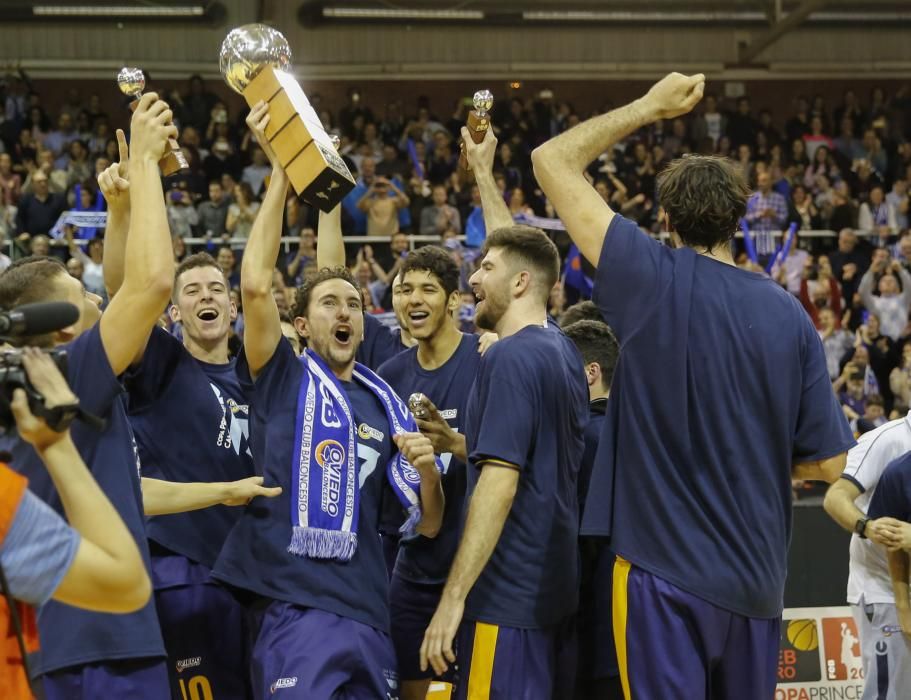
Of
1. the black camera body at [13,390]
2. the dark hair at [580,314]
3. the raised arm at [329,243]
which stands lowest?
the black camera body at [13,390]

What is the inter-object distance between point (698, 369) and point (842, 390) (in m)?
11.3

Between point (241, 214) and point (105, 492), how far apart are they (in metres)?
13.3

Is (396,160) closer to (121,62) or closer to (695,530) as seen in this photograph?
(121,62)

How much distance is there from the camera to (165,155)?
12.4 ft

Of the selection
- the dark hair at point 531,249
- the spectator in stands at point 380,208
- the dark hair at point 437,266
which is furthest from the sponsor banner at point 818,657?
the spectator in stands at point 380,208

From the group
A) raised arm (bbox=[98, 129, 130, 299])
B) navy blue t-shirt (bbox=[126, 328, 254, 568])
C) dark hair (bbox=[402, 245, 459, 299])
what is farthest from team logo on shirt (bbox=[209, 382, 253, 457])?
dark hair (bbox=[402, 245, 459, 299])

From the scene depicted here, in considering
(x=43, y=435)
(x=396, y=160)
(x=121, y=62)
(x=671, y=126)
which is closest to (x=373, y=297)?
(x=396, y=160)

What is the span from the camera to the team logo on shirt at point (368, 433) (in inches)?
173

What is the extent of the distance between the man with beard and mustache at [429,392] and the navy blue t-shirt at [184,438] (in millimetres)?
787

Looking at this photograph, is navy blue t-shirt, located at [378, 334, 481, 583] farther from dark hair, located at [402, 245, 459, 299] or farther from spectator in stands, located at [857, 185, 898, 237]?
spectator in stands, located at [857, 185, 898, 237]

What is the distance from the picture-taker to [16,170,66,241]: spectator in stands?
15.8 meters

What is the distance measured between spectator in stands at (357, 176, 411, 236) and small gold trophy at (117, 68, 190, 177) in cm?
1277

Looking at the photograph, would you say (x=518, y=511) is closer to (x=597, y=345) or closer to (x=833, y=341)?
(x=597, y=345)

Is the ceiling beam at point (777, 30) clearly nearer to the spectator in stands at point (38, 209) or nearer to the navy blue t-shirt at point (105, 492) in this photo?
the spectator in stands at point (38, 209)
